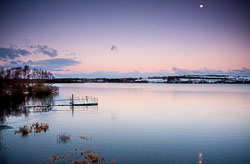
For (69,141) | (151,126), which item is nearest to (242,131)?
→ (151,126)

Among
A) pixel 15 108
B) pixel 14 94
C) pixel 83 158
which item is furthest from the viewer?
pixel 14 94

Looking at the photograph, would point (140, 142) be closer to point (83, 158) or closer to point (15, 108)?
point (83, 158)

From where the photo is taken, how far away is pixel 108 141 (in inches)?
750

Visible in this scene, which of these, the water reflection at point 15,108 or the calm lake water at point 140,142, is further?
the water reflection at point 15,108

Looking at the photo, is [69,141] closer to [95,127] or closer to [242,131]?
[95,127]

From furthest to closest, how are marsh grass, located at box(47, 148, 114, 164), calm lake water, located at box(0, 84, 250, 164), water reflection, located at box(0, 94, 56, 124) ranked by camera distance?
1. water reflection, located at box(0, 94, 56, 124)
2. calm lake water, located at box(0, 84, 250, 164)
3. marsh grass, located at box(47, 148, 114, 164)

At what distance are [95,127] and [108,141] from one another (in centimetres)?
600

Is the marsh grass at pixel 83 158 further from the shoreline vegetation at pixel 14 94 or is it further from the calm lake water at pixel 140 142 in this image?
the shoreline vegetation at pixel 14 94

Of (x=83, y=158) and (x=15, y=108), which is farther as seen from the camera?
(x=15, y=108)

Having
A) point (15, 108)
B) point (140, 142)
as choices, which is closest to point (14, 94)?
point (15, 108)

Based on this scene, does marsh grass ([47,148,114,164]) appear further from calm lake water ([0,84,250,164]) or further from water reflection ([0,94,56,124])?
water reflection ([0,94,56,124])

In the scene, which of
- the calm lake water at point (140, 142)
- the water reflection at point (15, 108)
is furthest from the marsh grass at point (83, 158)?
the water reflection at point (15, 108)

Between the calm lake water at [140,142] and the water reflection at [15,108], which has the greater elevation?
the water reflection at [15,108]

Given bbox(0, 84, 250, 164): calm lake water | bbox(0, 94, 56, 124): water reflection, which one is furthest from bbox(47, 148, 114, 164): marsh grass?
bbox(0, 94, 56, 124): water reflection
